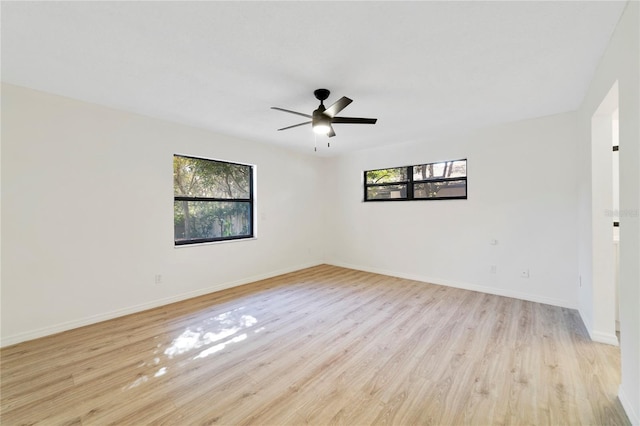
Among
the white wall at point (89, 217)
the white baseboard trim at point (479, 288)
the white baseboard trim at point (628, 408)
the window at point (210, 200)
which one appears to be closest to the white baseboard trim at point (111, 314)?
the white wall at point (89, 217)

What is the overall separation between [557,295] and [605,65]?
274cm

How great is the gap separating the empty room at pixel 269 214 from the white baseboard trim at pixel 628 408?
0.06 ft

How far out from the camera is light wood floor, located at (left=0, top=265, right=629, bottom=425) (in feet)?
5.43

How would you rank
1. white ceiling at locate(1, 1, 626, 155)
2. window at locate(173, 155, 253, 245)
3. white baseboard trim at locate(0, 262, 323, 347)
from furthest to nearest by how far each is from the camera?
window at locate(173, 155, 253, 245) → white baseboard trim at locate(0, 262, 323, 347) → white ceiling at locate(1, 1, 626, 155)

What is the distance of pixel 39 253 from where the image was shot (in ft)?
8.77

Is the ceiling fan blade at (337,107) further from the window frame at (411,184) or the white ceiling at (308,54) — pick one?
the window frame at (411,184)

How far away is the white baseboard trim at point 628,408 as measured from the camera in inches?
58.2

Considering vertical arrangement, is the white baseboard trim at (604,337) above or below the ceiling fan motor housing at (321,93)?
below

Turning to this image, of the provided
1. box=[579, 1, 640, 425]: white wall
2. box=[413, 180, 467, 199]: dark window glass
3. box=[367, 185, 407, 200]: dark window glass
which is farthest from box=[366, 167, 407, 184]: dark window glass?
box=[579, 1, 640, 425]: white wall

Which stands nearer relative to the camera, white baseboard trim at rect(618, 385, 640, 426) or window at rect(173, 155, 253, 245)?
white baseboard trim at rect(618, 385, 640, 426)

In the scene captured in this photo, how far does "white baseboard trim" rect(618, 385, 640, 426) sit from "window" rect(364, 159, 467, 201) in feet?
9.32

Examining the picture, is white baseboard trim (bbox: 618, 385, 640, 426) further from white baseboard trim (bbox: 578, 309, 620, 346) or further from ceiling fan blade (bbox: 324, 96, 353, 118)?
ceiling fan blade (bbox: 324, 96, 353, 118)

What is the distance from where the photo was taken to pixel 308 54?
202 cm

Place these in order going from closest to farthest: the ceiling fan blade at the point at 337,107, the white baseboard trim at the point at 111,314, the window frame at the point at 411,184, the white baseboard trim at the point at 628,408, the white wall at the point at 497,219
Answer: the white baseboard trim at the point at 628,408, the ceiling fan blade at the point at 337,107, the white baseboard trim at the point at 111,314, the white wall at the point at 497,219, the window frame at the point at 411,184
